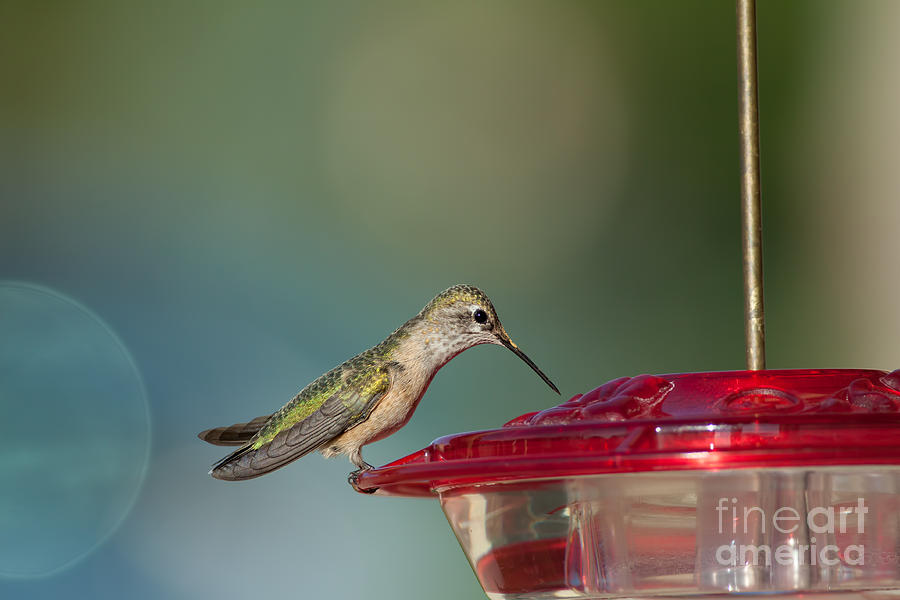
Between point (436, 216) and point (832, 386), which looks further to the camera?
point (436, 216)

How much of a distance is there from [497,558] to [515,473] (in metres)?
0.29

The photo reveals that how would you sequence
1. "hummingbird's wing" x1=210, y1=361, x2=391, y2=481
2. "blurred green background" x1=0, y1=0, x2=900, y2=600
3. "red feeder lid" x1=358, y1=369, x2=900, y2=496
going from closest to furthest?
1. "red feeder lid" x1=358, y1=369, x2=900, y2=496
2. "hummingbird's wing" x1=210, y1=361, x2=391, y2=481
3. "blurred green background" x1=0, y1=0, x2=900, y2=600

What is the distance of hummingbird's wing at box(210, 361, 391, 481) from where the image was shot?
7.79ft

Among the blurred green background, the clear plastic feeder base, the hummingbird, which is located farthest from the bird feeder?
the blurred green background

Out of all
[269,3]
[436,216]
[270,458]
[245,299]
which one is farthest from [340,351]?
[270,458]

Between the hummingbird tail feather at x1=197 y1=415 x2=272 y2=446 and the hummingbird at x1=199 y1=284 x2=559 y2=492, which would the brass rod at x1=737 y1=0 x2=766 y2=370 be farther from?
the hummingbird tail feather at x1=197 y1=415 x2=272 y2=446

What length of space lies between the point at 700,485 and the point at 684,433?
0.47ft

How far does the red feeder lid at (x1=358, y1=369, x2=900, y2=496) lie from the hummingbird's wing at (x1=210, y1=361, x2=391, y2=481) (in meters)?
0.82

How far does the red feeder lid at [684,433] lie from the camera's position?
1.09 m

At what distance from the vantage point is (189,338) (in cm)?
572

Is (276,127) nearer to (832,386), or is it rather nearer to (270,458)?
(270,458)

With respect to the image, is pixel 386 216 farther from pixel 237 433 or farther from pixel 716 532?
pixel 716 532

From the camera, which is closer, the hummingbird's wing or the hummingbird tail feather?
the hummingbird's wing

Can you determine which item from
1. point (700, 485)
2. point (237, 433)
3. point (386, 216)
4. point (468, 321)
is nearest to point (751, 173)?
point (700, 485)
